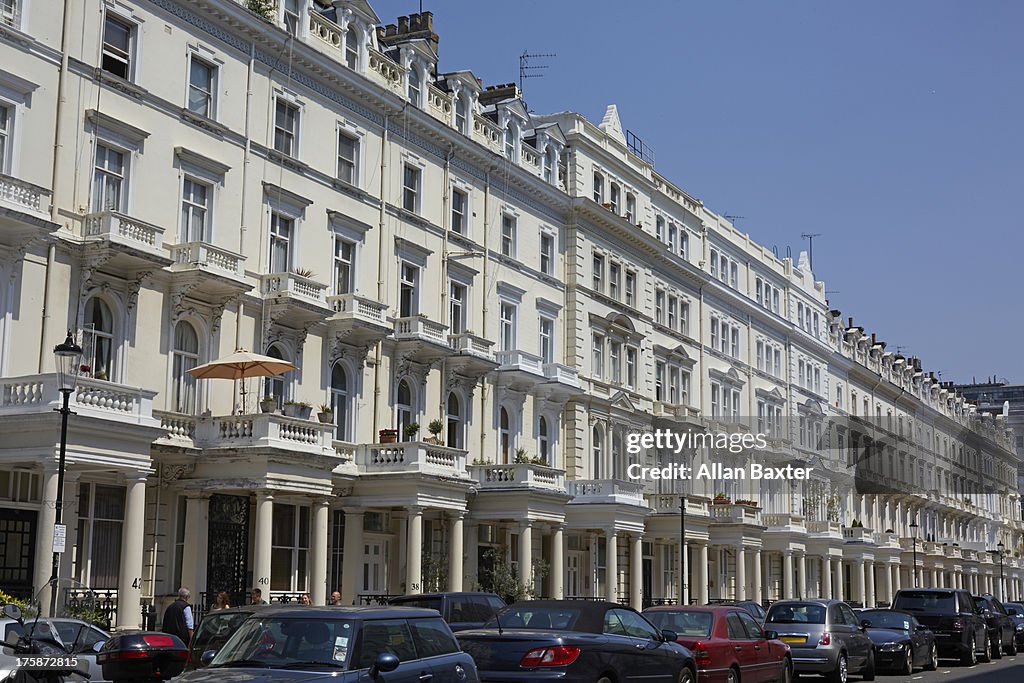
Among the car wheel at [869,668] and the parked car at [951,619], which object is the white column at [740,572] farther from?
the car wheel at [869,668]

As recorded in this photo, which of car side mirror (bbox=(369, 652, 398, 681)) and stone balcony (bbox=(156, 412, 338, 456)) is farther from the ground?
stone balcony (bbox=(156, 412, 338, 456))

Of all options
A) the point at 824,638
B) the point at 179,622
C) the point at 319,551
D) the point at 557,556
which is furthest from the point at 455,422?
the point at 179,622

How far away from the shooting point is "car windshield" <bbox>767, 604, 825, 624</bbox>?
26.1 meters

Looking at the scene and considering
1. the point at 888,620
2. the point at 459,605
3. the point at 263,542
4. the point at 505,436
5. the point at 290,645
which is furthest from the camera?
the point at 505,436

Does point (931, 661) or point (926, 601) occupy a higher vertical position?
point (926, 601)

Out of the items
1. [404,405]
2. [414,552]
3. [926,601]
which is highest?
[404,405]

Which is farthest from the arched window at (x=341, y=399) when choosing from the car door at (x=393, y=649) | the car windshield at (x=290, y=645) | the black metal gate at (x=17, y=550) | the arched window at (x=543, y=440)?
the car windshield at (x=290, y=645)

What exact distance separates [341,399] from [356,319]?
8.56 feet

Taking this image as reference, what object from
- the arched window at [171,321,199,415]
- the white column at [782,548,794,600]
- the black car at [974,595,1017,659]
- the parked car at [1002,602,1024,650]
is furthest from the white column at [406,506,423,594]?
the white column at [782,548,794,600]

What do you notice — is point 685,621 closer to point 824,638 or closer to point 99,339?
point 824,638

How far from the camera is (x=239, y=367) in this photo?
2734cm

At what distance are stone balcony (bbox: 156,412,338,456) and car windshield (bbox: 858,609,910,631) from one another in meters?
14.1

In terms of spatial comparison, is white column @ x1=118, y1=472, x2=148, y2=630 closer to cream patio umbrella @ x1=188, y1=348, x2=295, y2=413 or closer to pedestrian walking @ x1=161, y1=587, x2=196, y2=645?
pedestrian walking @ x1=161, y1=587, x2=196, y2=645

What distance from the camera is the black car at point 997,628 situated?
123ft
